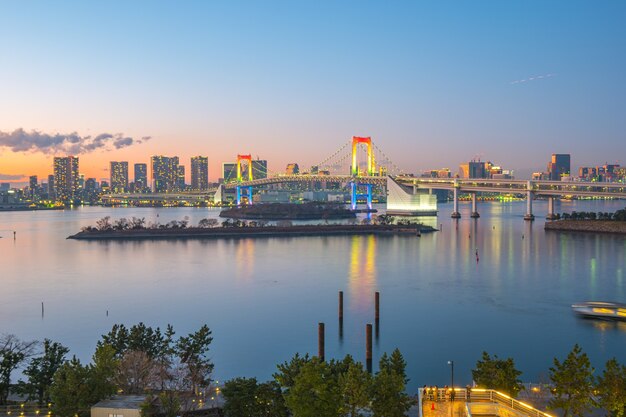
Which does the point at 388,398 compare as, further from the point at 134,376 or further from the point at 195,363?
the point at 134,376

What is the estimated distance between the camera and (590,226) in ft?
79.7

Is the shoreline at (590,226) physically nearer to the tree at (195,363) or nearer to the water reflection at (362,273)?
the water reflection at (362,273)

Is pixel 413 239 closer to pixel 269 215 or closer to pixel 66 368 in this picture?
pixel 269 215

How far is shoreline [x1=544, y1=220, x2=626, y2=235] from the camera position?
23422 mm

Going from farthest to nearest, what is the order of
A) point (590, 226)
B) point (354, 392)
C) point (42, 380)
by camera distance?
point (590, 226)
point (42, 380)
point (354, 392)

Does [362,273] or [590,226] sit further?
[590,226]

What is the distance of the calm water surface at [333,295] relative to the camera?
323 inches

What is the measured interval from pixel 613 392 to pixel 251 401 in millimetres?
2746

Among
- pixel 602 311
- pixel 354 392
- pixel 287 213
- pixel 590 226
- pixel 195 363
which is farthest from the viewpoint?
pixel 287 213

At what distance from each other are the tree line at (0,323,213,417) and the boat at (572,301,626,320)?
6.31m

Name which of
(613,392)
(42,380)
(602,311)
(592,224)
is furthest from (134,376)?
(592,224)

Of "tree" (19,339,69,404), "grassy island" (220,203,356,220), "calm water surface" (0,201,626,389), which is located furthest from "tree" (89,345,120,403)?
"grassy island" (220,203,356,220)

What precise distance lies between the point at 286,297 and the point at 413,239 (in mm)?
11709

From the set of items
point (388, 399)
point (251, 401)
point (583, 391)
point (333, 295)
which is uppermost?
point (583, 391)
